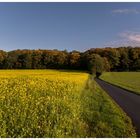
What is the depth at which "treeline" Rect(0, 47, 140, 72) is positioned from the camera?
278 ft

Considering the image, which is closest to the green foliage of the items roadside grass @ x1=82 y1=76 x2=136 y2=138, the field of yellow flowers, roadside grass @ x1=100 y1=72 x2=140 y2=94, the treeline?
the treeline

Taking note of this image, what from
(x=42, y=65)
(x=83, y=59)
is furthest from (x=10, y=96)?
(x=83, y=59)

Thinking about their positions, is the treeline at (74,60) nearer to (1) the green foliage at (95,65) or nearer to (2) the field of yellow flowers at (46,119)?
(1) the green foliage at (95,65)

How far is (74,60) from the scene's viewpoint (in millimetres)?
103562

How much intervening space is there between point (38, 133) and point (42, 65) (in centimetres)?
8612

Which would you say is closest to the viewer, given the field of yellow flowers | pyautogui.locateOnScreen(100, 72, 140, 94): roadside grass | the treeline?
the field of yellow flowers

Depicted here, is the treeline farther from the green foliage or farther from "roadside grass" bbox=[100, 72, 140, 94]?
"roadside grass" bbox=[100, 72, 140, 94]

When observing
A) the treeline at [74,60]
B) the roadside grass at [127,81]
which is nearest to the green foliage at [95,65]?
the treeline at [74,60]

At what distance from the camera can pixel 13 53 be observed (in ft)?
281

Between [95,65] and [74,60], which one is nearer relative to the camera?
[95,65]

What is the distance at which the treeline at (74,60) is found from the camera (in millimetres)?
84688

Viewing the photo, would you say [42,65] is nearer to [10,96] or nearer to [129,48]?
[129,48]

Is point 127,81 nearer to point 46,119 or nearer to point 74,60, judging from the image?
point 74,60

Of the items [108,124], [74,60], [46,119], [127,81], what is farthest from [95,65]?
[46,119]
